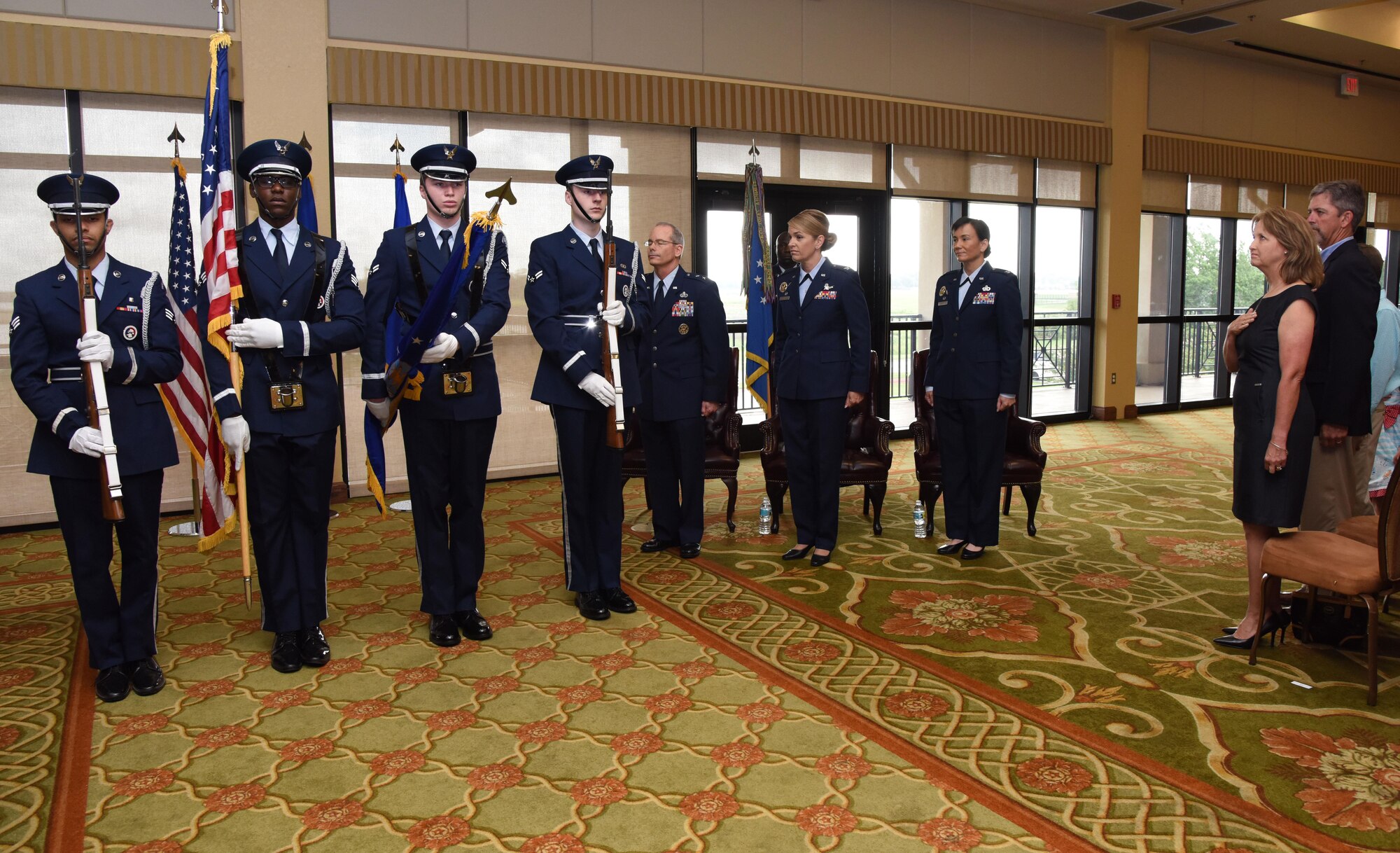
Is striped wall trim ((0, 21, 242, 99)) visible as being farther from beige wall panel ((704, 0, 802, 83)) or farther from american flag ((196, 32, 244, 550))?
beige wall panel ((704, 0, 802, 83))

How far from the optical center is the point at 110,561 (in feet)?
10.6

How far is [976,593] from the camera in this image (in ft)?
14.0

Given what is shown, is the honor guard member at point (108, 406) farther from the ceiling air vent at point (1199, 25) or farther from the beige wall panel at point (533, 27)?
the ceiling air vent at point (1199, 25)

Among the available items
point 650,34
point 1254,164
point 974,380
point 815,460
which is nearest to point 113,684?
point 815,460

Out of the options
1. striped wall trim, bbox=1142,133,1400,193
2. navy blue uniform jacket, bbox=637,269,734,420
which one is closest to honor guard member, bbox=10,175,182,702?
navy blue uniform jacket, bbox=637,269,734,420

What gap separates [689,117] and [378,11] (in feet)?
7.46

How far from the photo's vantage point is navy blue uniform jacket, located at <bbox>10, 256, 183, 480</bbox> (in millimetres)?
3066

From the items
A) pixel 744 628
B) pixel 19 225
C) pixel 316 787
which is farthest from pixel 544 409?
pixel 316 787

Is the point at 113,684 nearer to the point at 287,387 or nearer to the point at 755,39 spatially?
the point at 287,387

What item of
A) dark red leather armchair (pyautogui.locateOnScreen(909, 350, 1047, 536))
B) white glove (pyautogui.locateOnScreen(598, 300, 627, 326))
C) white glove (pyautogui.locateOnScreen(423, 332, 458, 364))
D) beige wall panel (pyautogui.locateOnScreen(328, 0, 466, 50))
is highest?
beige wall panel (pyautogui.locateOnScreen(328, 0, 466, 50))

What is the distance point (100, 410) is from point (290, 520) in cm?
69

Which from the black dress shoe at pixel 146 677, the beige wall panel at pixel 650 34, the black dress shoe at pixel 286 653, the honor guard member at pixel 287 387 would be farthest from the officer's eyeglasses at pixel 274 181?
the beige wall panel at pixel 650 34

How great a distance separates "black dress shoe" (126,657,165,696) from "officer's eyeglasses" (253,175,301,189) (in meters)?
1.61

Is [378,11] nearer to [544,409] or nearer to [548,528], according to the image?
[544,409]
